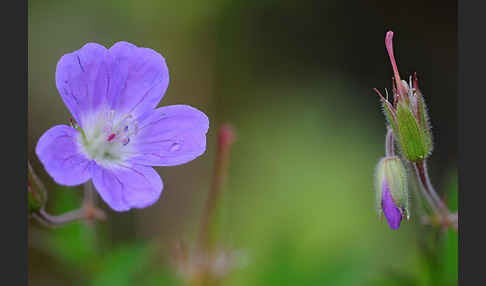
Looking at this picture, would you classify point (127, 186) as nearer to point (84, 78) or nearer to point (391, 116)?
point (84, 78)

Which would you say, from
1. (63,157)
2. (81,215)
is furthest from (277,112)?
(63,157)

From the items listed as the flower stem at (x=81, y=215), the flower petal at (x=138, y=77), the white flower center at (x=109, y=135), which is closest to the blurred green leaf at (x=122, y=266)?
the flower stem at (x=81, y=215)

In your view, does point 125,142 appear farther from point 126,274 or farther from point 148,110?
point 126,274

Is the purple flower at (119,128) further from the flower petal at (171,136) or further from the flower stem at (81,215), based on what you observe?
the flower stem at (81,215)

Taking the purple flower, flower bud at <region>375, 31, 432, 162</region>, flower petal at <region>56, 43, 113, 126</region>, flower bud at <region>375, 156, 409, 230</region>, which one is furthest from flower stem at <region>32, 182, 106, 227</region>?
flower bud at <region>375, 31, 432, 162</region>

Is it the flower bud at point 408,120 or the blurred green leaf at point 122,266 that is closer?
the flower bud at point 408,120

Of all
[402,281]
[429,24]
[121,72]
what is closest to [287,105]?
[429,24]

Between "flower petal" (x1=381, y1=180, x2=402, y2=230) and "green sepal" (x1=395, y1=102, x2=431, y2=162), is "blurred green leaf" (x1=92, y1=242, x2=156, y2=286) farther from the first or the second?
"green sepal" (x1=395, y1=102, x2=431, y2=162)

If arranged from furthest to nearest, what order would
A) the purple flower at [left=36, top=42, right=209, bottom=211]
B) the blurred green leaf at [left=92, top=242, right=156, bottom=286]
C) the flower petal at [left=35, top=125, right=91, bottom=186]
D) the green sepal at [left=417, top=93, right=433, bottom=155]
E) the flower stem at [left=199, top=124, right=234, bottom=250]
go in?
the blurred green leaf at [left=92, top=242, right=156, bottom=286], the flower stem at [left=199, top=124, right=234, bottom=250], the green sepal at [left=417, top=93, right=433, bottom=155], the purple flower at [left=36, top=42, right=209, bottom=211], the flower petal at [left=35, top=125, right=91, bottom=186]
